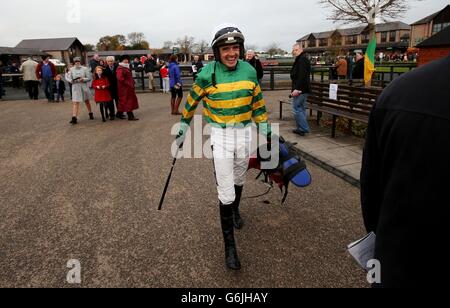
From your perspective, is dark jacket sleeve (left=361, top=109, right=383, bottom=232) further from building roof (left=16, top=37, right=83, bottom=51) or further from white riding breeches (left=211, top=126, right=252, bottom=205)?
building roof (left=16, top=37, right=83, bottom=51)

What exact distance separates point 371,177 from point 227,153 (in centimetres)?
183

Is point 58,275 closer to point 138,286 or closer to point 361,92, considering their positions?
point 138,286

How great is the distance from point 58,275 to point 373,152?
286 cm

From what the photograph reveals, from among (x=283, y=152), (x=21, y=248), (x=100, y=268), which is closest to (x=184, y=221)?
(x=100, y=268)

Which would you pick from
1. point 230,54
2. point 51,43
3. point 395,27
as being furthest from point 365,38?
point 230,54

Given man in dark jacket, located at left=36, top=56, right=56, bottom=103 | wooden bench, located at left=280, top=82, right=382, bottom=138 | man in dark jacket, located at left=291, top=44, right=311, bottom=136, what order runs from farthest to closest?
man in dark jacket, located at left=36, top=56, right=56, bottom=103 < man in dark jacket, located at left=291, top=44, right=311, bottom=136 < wooden bench, located at left=280, top=82, right=382, bottom=138

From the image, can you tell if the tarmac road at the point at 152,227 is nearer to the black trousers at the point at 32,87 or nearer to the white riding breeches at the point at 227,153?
the white riding breeches at the point at 227,153

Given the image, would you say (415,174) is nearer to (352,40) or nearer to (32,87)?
Result: (32,87)

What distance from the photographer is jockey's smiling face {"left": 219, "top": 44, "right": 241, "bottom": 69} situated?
3.07 metres

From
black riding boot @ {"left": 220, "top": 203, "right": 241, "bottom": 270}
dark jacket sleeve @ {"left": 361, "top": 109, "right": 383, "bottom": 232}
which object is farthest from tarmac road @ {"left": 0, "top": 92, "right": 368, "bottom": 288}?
dark jacket sleeve @ {"left": 361, "top": 109, "right": 383, "bottom": 232}

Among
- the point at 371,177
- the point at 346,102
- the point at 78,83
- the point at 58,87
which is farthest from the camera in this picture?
the point at 58,87

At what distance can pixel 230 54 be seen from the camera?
3.07 m

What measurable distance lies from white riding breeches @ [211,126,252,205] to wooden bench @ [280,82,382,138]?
410 cm
